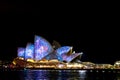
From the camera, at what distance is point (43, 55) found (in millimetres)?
117188

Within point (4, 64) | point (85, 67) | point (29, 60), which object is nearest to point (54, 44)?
point (29, 60)

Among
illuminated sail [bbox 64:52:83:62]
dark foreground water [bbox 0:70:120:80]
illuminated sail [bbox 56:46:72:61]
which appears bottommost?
dark foreground water [bbox 0:70:120:80]

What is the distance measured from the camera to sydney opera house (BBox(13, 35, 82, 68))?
116m

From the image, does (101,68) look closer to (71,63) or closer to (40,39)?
(71,63)

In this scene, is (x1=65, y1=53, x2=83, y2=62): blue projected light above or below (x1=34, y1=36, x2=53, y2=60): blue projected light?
below

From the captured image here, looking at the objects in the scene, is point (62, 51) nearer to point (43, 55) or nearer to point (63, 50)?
point (63, 50)

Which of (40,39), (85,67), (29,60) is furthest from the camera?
(85,67)

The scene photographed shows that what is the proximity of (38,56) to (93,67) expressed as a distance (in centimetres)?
3915

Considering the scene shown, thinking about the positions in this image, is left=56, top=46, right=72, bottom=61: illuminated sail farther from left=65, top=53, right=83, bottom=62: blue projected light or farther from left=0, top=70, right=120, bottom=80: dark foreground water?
left=0, top=70, right=120, bottom=80: dark foreground water

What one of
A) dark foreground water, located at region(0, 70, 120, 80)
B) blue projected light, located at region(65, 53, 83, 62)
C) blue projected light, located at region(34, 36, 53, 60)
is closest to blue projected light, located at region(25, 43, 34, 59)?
blue projected light, located at region(34, 36, 53, 60)

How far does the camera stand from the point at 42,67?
433 ft

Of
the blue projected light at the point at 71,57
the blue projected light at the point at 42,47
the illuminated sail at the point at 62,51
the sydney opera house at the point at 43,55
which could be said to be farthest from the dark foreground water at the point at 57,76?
the blue projected light at the point at 71,57

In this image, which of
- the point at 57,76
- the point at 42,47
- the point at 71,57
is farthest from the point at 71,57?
the point at 57,76

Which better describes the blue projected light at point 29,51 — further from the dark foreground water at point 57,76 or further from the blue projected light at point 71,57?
the dark foreground water at point 57,76
